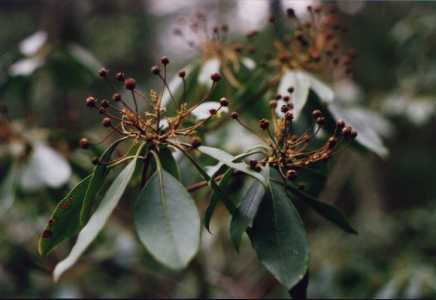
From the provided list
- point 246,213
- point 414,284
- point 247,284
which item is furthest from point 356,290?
point 246,213

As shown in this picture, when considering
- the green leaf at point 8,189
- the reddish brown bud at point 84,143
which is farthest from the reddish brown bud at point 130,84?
the green leaf at point 8,189

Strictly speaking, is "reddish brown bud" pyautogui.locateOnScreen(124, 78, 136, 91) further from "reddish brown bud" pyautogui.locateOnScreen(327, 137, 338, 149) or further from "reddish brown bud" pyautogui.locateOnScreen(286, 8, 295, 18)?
"reddish brown bud" pyautogui.locateOnScreen(286, 8, 295, 18)

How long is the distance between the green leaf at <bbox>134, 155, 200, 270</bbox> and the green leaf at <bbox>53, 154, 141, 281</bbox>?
48 mm

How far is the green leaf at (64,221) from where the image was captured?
111 cm

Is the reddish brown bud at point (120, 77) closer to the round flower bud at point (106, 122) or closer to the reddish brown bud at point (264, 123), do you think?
the round flower bud at point (106, 122)

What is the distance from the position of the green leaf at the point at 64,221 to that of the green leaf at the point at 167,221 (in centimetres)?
16

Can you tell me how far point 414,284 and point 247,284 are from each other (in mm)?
1055

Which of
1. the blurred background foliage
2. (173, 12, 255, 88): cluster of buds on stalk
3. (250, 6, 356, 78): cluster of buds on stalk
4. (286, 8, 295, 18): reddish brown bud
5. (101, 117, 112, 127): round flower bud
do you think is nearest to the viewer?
(101, 117, 112, 127): round flower bud

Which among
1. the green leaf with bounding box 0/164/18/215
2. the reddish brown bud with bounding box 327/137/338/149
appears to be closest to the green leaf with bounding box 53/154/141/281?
the reddish brown bud with bounding box 327/137/338/149

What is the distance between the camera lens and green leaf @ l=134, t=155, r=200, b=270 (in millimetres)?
882

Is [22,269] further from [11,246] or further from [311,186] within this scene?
[311,186]

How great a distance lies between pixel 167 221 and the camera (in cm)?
97

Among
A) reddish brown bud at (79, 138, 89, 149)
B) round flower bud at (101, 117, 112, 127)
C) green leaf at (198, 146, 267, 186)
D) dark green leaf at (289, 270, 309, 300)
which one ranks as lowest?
dark green leaf at (289, 270, 309, 300)

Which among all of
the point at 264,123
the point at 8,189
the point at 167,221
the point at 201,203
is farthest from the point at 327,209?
the point at 201,203
